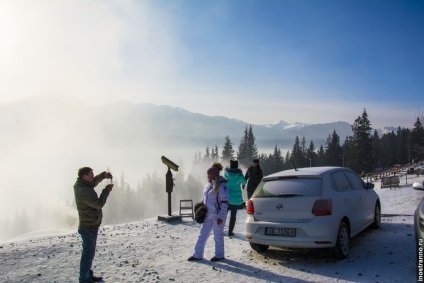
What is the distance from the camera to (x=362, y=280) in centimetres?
577

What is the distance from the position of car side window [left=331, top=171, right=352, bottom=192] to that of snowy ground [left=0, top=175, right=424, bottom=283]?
4.81 ft

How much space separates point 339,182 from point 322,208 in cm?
137

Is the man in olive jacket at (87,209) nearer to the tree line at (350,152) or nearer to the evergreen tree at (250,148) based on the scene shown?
the tree line at (350,152)

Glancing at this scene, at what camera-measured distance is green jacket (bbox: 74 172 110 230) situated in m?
5.86

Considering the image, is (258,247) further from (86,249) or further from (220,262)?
(86,249)

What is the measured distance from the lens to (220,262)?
736cm

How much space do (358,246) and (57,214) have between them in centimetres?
14488

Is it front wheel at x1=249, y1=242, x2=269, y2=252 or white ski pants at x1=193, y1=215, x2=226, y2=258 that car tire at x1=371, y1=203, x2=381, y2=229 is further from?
white ski pants at x1=193, y1=215, x2=226, y2=258

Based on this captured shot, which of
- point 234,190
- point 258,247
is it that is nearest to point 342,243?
point 258,247

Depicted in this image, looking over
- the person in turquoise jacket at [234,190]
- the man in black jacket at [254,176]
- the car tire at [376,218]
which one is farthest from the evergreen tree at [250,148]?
the car tire at [376,218]

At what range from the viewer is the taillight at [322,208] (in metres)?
6.54

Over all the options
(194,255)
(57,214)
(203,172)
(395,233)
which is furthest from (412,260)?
(57,214)

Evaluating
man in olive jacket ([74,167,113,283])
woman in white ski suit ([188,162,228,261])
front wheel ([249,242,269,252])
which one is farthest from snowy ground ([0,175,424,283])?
man in olive jacket ([74,167,113,283])

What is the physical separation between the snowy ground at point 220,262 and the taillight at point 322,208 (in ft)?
3.66
